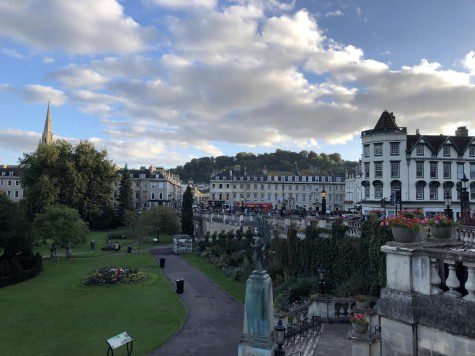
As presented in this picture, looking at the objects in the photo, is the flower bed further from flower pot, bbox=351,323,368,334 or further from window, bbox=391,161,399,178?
window, bbox=391,161,399,178

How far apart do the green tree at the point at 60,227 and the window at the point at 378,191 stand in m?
34.9

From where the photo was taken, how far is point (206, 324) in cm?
1802

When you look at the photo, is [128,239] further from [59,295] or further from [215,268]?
[59,295]

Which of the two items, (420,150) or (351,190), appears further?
(351,190)

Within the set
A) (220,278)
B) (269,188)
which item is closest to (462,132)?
(220,278)

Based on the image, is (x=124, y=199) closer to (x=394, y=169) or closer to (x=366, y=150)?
(x=366, y=150)

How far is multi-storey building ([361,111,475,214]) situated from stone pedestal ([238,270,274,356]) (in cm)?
3707

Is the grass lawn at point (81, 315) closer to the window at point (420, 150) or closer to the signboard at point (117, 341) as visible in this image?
the signboard at point (117, 341)

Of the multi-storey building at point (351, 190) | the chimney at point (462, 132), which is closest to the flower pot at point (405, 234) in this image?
the chimney at point (462, 132)

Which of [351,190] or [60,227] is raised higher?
[351,190]

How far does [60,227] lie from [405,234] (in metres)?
39.4

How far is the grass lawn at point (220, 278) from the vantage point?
24.7 metres

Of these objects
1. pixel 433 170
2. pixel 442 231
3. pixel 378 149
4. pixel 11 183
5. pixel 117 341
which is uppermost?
pixel 378 149

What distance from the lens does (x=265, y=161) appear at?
494 ft
